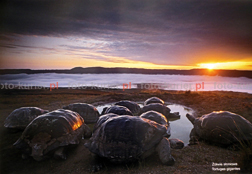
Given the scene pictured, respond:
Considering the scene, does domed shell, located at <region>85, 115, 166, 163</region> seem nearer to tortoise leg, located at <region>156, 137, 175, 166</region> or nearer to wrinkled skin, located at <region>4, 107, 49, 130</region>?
tortoise leg, located at <region>156, 137, 175, 166</region>

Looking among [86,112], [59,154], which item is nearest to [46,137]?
[59,154]

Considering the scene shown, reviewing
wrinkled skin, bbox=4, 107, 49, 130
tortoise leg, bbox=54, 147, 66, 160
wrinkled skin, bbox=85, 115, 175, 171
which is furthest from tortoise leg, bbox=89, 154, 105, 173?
wrinkled skin, bbox=4, 107, 49, 130

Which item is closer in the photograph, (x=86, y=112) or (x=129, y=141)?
(x=129, y=141)

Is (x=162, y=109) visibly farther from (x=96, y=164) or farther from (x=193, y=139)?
(x=96, y=164)

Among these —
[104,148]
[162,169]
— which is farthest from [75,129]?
[162,169]

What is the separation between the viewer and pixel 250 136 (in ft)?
16.3

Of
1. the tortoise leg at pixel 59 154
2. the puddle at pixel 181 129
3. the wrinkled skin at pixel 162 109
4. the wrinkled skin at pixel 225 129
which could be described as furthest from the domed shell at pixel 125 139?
the wrinkled skin at pixel 162 109

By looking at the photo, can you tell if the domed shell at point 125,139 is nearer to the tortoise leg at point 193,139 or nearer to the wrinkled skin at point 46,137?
the wrinkled skin at point 46,137

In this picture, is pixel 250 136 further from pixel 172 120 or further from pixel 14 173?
pixel 14 173

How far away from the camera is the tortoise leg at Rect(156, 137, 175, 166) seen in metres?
4.13

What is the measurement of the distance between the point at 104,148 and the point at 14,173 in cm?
312

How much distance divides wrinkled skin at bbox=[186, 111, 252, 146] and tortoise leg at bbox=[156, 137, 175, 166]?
2.29 metres

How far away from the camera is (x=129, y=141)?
13.7 feet

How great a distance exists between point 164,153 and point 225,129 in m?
2.86
